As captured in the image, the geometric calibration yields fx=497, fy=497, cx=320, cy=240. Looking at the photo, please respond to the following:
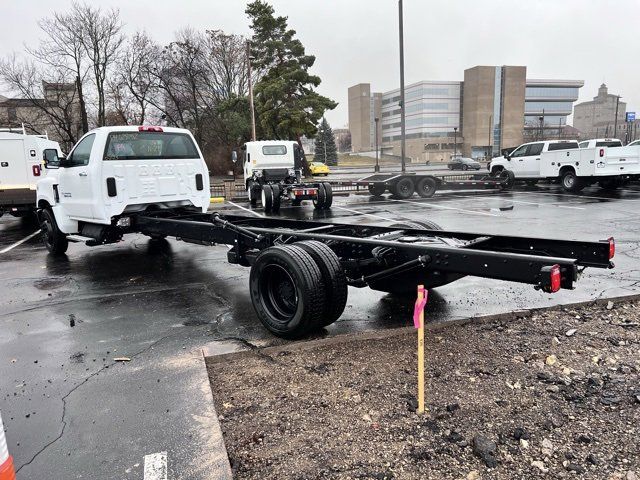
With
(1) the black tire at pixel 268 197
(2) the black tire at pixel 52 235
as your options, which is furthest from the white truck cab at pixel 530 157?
(2) the black tire at pixel 52 235

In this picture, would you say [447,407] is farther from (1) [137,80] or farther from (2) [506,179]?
(1) [137,80]

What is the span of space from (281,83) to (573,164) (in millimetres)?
24286

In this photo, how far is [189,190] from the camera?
336 inches

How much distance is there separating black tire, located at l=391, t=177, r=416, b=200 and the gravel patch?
52.2ft

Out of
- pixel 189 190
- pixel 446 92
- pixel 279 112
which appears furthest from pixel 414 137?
pixel 189 190

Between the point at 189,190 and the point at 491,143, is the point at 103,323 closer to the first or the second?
the point at 189,190

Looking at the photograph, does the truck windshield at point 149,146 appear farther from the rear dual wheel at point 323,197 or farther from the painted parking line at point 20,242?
the rear dual wheel at point 323,197

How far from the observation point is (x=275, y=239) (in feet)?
18.0

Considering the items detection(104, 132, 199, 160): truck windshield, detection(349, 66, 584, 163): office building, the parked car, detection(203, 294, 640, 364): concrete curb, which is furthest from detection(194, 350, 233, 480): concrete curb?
detection(349, 66, 584, 163): office building

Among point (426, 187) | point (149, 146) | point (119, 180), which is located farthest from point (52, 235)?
point (426, 187)

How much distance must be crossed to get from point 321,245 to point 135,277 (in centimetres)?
417

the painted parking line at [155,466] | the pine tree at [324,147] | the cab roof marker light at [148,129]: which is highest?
the pine tree at [324,147]

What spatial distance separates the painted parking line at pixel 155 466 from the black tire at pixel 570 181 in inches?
827

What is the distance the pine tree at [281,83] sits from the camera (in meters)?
38.7
